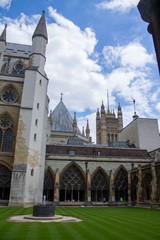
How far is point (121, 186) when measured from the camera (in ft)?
94.9

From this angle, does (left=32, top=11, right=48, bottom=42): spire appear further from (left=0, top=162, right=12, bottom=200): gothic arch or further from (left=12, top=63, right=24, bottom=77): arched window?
(left=0, top=162, right=12, bottom=200): gothic arch

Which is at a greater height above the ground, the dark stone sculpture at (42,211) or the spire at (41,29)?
the spire at (41,29)

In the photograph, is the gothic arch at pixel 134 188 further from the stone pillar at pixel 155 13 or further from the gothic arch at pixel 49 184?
the stone pillar at pixel 155 13

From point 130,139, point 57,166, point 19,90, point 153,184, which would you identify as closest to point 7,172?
point 57,166

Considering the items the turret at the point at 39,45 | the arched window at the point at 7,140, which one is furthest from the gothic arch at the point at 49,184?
the turret at the point at 39,45

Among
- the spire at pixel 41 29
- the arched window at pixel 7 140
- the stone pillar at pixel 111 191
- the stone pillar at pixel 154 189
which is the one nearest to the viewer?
the stone pillar at pixel 154 189

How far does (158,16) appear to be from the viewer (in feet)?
13.7

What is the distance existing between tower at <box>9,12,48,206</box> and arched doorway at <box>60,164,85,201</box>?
392 cm

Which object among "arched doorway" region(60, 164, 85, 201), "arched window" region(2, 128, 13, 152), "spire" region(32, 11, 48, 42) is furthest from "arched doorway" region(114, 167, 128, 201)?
"spire" region(32, 11, 48, 42)

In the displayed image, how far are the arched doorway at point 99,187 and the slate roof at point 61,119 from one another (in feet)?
68.8

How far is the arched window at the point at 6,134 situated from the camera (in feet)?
78.0

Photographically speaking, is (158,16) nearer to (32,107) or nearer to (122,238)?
(122,238)

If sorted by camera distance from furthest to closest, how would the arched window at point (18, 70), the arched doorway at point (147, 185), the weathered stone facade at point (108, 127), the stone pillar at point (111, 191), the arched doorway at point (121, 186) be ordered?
the weathered stone facade at point (108, 127), the arched window at point (18, 70), the arched doorway at point (121, 186), the stone pillar at point (111, 191), the arched doorway at point (147, 185)

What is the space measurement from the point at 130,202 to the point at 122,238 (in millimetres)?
22477
